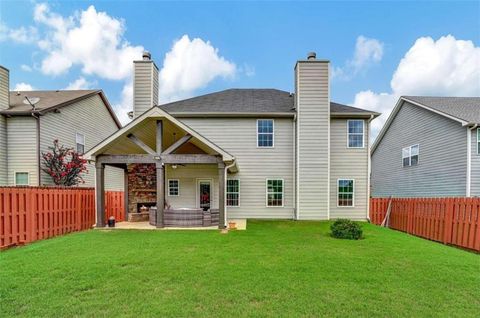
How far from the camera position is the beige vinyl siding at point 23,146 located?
502 inches

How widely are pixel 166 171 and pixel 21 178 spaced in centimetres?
683

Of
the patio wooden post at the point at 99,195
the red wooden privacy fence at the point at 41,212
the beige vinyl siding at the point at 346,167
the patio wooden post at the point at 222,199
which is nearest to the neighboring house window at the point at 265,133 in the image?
the beige vinyl siding at the point at 346,167

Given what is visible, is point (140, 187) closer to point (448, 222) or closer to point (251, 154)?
point (251, 154)

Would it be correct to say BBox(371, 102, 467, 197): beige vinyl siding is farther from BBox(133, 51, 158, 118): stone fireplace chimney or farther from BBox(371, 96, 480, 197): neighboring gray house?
BBox(133, 51, 158, 118): stone fireplace chimney

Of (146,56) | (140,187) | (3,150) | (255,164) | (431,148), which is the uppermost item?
(146,56)

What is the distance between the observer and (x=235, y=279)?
468 cm

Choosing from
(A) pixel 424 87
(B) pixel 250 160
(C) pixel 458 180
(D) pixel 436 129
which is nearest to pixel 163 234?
(B) pixel 250 160

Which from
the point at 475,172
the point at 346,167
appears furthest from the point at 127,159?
the point at 475,172

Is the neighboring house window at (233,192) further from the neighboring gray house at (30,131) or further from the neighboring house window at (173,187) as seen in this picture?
the neighboring gray house at (30,131)

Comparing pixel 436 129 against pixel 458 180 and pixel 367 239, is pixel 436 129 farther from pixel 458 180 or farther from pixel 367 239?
pixel 367 239

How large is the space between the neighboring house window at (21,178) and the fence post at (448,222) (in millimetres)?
17614

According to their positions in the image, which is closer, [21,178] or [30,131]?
[30,131]

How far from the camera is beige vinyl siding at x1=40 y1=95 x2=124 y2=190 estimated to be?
Answer: 13407 mm

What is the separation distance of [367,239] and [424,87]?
20.0 m
